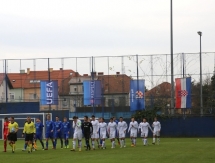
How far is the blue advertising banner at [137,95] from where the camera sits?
56.8 m

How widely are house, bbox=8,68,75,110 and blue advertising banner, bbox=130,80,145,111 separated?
15361 mm

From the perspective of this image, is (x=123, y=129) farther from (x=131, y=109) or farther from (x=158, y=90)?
(x=158, y=90)

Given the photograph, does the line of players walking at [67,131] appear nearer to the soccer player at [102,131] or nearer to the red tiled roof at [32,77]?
the soccer player at [102,131]

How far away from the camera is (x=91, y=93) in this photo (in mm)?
60312

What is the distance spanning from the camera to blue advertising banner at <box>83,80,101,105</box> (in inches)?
2365

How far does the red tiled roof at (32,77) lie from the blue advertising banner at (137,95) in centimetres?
1563

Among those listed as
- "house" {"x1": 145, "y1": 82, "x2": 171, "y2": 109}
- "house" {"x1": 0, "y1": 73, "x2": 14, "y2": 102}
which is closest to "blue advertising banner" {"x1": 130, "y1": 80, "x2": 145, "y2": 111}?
"house" {"x1": 145, "y1": 82, "x2": 171, "y2": 109}

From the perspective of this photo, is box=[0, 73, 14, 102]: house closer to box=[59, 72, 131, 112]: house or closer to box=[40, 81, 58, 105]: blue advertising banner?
box=[40, 81, 58, 105]: blue advertising banner

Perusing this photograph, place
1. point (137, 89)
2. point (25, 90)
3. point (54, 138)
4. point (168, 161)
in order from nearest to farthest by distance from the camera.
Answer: point (168, 161) → point (54, 138) → point (137, 89) → point (25, 90)

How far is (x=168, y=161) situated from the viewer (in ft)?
77.2

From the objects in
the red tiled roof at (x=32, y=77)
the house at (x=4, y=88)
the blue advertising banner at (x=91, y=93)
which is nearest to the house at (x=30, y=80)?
the red tiled roof at (x=32, y=77)

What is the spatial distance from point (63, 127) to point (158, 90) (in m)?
29.2

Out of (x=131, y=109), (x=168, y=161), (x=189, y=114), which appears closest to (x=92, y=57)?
(x=131, y=109)

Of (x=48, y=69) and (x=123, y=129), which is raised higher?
(x=48, y=69)
